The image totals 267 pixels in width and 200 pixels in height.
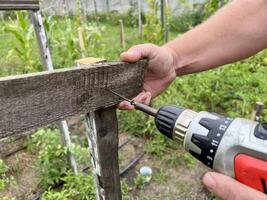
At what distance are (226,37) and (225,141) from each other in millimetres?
548

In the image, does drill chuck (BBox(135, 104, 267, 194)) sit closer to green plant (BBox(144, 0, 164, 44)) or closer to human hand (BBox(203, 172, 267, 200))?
human hand (BBox(203, 172, 267, 200))

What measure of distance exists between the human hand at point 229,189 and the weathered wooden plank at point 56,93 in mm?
331

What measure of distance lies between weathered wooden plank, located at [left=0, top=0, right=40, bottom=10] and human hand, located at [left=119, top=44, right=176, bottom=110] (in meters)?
0.65

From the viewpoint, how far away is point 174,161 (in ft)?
7.64

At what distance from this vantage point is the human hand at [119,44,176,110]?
0.98 meters

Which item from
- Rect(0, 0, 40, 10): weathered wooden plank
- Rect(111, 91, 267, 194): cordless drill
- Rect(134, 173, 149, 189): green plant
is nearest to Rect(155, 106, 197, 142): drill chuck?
Rect(111, 91, 267, 194): cordless drill

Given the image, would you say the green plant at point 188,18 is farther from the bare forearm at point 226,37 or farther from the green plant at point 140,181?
the bare forearm at point 226,37

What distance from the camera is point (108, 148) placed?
0.95 meters

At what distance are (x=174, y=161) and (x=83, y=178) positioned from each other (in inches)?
29.3

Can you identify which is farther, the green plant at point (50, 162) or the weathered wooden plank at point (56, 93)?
the green plant at point (50, 162)

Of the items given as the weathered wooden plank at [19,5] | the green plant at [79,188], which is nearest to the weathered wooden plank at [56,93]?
the weathered wooden plank at [19,5]

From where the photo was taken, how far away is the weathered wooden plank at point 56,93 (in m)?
0.66

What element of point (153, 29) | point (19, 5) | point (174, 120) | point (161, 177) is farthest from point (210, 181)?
point (153, 29)

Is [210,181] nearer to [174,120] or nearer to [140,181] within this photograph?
[174,120]
